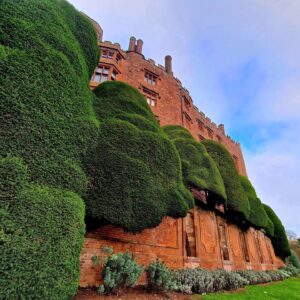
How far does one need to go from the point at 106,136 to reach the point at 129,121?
1445 millimetres

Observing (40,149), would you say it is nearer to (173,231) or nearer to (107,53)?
(173,231)

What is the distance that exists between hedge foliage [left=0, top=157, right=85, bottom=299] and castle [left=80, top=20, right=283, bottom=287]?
268cm

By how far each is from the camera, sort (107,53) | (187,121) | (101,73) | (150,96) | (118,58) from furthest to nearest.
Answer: (187,121)
(150,96)
(118,58)
(107,53)
(101,73)

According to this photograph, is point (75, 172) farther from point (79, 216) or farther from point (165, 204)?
point (165, 204)

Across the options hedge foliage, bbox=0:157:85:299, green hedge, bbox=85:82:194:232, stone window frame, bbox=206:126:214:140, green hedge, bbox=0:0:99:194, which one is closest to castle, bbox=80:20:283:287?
stone window frame, bbox=206:126:214:140

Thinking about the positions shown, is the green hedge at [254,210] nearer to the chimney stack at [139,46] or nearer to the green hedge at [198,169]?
the green hedge at [198,169]

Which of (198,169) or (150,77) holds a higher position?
(150,77)

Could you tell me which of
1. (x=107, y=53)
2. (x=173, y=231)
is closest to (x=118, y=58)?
(x=107, y=53)

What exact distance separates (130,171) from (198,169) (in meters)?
5.60

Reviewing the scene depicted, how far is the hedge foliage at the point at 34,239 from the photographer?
3293 millimetres

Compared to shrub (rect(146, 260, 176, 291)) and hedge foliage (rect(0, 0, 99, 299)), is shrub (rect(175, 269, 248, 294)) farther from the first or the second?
hedge foliage (rect(0, 0, 99, 299))

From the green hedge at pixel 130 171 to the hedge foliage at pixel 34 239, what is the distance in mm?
1525

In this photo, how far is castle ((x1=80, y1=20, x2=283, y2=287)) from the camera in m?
7.70

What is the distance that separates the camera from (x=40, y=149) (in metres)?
4.45
